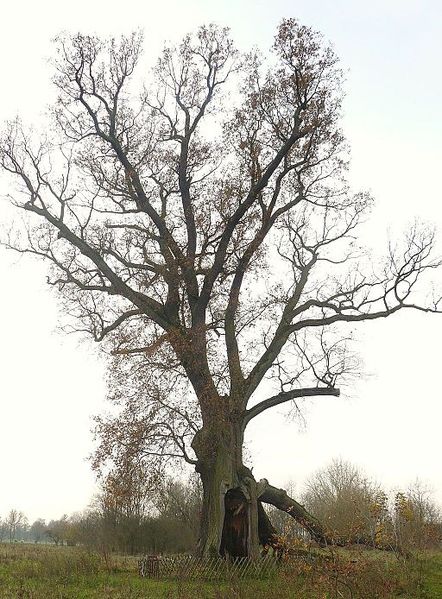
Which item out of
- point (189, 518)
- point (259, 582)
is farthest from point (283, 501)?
point (189, 518)

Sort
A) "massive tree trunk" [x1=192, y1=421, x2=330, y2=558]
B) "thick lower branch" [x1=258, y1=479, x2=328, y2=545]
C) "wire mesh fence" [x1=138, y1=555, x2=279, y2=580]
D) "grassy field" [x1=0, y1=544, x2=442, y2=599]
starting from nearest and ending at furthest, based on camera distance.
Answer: "grassy field" [x1=0, y1=544, x2=442, y2=599]
"wire mesh fence" [x1=138, y1=555, x2=279, y2=580]
"massive tree trunk" [x1=192, y1=421, x2=330, y2=558]
"thick lower branch" [x1=258, y1=479, x2=328, y2=545]

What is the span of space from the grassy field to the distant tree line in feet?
1.53

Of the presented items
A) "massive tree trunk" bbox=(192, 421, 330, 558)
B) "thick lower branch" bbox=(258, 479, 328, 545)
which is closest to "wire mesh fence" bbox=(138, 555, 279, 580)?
"massive tree trunk" bbox=(192, 421, 330, 558)

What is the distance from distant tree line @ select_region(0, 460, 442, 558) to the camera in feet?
32.7

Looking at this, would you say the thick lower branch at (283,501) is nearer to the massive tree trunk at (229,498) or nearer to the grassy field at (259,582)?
the massive tree trunk at (229,498)

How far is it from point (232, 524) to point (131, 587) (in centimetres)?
427

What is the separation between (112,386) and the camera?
53.7 feet

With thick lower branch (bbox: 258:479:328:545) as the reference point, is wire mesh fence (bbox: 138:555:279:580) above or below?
below

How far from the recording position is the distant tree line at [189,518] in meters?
9.98

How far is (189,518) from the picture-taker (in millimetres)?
29750

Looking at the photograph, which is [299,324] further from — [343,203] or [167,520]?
[167,520]

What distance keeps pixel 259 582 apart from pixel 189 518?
17592mm

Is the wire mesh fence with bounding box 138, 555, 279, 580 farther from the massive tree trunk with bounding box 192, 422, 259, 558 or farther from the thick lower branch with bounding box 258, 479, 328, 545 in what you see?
the thick lower branch with bounding box 258, 479, 328, 545

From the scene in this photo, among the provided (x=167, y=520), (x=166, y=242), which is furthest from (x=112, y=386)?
(x=167, y=520)
